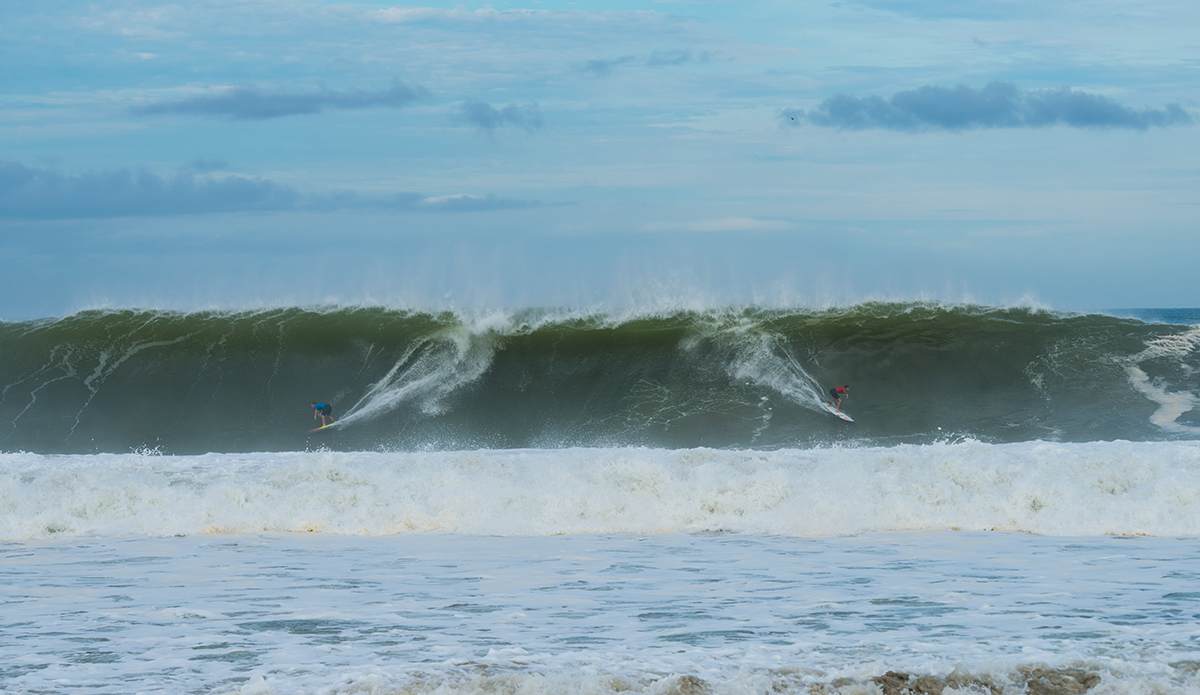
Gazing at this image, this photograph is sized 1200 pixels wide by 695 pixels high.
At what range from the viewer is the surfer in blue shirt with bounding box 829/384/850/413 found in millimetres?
14291

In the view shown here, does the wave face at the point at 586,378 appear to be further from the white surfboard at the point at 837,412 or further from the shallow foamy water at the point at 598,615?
the shallow foamy water at the point at 598,615

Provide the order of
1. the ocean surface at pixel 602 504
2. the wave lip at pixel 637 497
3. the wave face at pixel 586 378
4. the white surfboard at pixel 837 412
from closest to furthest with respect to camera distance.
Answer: the ocean surface at pixel 602 504 → the wave lip at pixel 637 497 → the wave face at pixel 586 378 → the white surfboard at pixel 837 412

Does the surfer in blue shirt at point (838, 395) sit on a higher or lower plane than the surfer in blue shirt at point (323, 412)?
higher

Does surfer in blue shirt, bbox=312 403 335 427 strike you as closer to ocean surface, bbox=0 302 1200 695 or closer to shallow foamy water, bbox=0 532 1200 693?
ocean surface, bbox=0 302 1200 695

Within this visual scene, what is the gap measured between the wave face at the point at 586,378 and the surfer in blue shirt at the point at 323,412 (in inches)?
4.3

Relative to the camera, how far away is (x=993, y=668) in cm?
334

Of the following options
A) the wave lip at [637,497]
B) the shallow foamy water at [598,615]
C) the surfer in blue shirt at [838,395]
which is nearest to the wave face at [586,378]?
the surfer in blue shirt at [838,395]

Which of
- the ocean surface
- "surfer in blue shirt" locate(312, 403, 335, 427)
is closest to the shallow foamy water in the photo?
the ocean surface

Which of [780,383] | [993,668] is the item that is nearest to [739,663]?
[993,668]

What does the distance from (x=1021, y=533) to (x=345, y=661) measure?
18.8ft

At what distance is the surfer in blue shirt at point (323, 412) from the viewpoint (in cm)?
1452

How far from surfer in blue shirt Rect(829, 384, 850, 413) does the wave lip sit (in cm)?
501

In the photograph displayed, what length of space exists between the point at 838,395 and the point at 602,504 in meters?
7.75

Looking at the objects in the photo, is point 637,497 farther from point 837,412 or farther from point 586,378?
point 586,378
